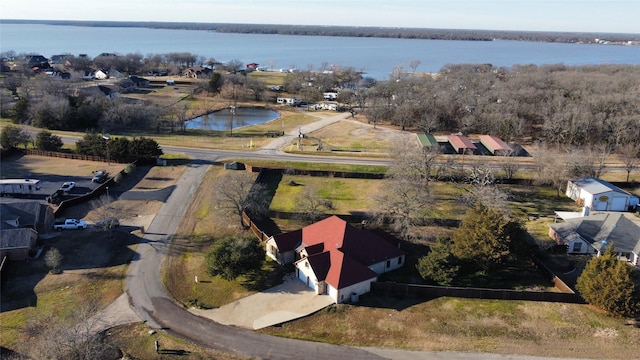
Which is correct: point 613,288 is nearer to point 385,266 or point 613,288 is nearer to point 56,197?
point 385,266

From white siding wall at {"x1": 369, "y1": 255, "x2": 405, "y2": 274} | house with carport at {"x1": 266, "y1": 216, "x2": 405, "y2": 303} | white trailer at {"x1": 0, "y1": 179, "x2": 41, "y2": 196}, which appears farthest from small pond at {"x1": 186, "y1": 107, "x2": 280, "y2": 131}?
white siding wall at {"x1": 369, "y1": 255, "x2": 405, "y2": 274}

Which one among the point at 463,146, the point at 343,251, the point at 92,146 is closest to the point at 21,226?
the point at 92,146

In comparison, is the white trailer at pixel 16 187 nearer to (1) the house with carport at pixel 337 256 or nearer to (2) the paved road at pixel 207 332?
(2) the paved road at pixel 207 332

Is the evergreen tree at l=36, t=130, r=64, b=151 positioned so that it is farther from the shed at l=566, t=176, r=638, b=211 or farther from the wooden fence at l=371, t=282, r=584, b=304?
the shed at l=566, t=176, r=638, b=211

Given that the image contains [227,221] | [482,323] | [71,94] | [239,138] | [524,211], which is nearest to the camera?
[482,323]

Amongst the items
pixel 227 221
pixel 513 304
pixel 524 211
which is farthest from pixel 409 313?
pixel 524 211

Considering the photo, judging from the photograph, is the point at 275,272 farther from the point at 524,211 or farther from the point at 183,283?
the point at 524,211
